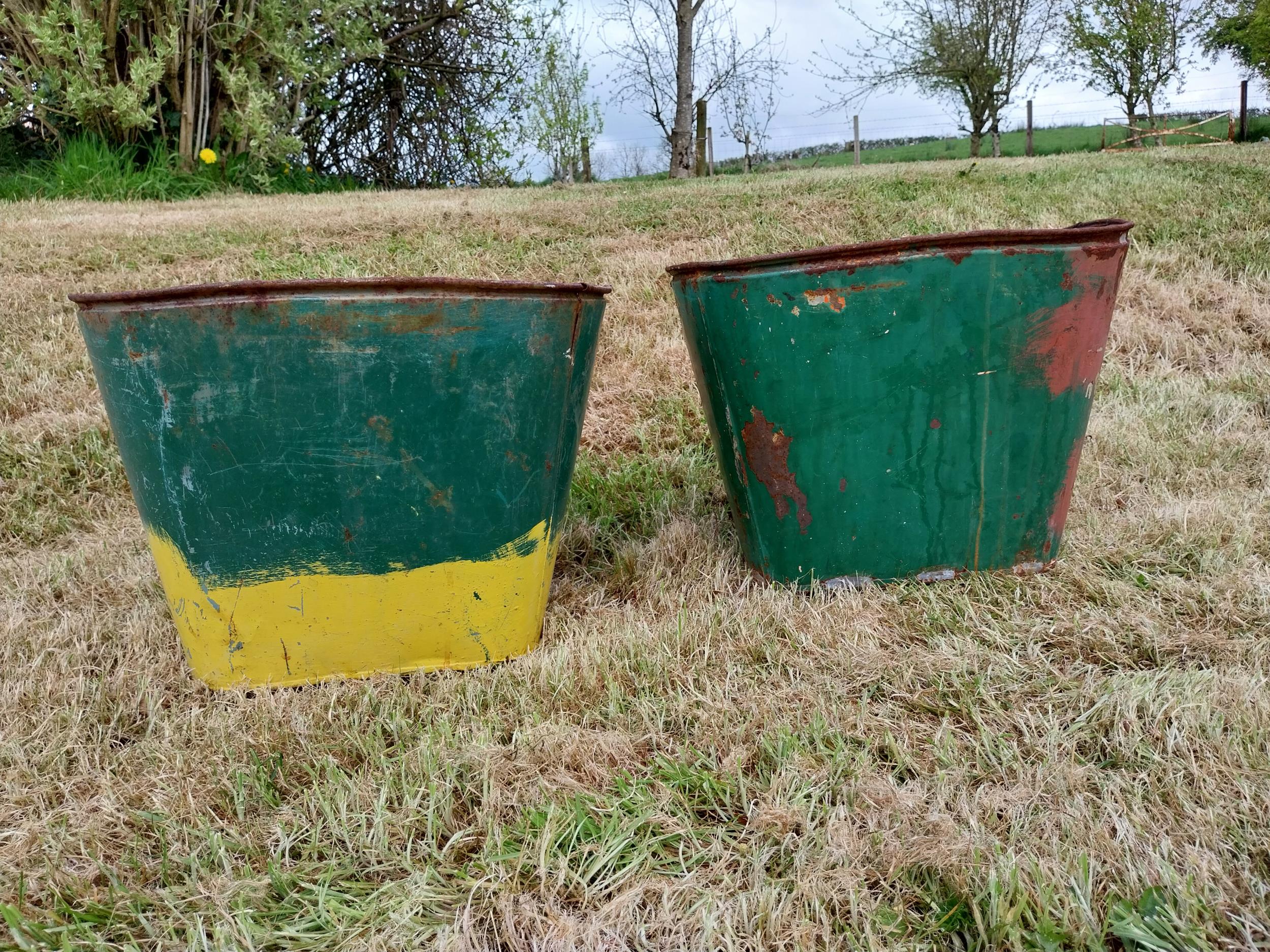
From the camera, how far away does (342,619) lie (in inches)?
73.7

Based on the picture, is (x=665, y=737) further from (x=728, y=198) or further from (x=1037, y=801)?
(x=728, y=198)

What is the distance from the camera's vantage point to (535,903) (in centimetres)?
125

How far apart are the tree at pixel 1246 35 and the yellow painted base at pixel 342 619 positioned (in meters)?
29.8

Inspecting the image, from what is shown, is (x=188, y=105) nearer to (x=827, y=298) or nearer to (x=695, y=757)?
(x=827, y=298)

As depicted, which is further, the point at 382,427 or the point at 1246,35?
the point at 1246,35

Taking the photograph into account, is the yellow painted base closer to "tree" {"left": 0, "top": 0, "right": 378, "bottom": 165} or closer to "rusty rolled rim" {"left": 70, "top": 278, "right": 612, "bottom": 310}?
"rusty rolled rim" {"left": 70, "top": 278, "right": 612, "bottom": 310}

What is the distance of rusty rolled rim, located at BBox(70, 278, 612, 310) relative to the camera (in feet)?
5.34

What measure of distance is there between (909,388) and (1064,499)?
56cm

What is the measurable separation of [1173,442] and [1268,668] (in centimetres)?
172

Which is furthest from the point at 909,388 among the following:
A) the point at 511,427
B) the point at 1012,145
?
the point at 1012,145

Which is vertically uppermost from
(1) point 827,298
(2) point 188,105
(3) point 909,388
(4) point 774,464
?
(2) point 188,105

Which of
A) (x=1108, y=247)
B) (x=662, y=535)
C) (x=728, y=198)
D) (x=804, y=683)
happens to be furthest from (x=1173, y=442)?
(x=728, y=198)

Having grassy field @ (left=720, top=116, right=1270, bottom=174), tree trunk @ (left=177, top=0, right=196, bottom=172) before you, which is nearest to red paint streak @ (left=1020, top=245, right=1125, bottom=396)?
tree trunk @ (left=177, top=0, right=196, bottom=172)

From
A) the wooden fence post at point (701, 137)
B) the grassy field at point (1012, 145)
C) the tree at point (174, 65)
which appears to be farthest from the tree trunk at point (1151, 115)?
the tree at point (174, 65)
